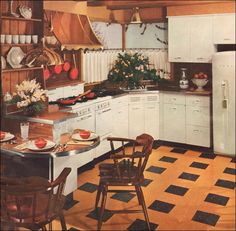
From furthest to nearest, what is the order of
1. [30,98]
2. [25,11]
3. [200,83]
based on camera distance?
[200,83] → [25,11] → [30,98]

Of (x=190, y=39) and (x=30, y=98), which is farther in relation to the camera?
(x=190, y=39)

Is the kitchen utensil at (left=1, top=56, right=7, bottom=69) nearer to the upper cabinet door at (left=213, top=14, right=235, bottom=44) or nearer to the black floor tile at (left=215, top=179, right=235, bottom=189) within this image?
the black floor tile at (left=215, top=179, right=235, bottom=189)

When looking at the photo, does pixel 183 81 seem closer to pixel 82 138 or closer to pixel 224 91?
pixel 224 91

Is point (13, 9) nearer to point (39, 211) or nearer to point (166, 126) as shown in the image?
point (39, 211)

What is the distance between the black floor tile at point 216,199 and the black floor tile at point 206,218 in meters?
0.30

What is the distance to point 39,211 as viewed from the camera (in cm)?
242

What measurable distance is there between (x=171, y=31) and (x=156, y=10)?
0.52 m

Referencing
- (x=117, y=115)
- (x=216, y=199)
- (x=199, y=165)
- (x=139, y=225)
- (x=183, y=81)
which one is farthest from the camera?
(x=183, y=81)

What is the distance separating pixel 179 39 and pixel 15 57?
8.91 feet

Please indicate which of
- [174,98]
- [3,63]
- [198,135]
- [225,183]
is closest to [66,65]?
[3,63]

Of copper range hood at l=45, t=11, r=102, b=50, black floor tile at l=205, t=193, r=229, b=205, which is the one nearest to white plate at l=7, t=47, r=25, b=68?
copper range hood at l=45, t=11, r=102, b=50

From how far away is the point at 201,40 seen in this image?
5.40 m

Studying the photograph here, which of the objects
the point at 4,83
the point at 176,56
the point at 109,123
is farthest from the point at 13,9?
the point at 176,56

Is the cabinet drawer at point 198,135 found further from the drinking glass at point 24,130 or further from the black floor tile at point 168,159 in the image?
the drinking glass at point 24,130
